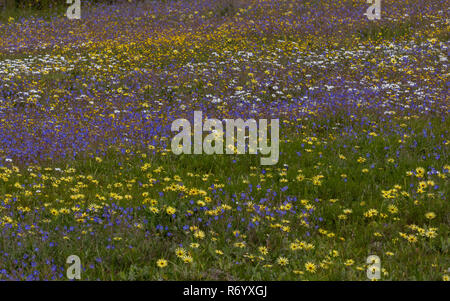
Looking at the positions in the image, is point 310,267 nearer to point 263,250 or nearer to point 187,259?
point 263,250

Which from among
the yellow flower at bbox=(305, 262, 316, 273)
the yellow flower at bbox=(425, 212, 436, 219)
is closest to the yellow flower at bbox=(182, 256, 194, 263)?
the yellow flower at bbox=(305, 262, 316, 273)

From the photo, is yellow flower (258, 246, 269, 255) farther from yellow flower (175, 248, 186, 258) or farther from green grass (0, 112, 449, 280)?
yellow flower (175, 248, 186, 258)

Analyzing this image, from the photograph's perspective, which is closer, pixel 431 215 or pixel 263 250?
pixel 263 250

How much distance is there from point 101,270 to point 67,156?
3.97m

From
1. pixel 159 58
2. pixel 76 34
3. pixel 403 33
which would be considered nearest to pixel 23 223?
pixel 159 58

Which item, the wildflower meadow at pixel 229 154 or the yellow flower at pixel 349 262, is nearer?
the yellow flower at pixel 349 262

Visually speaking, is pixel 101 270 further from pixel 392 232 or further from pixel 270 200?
pixel 392 232

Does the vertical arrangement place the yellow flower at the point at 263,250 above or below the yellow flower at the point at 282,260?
above

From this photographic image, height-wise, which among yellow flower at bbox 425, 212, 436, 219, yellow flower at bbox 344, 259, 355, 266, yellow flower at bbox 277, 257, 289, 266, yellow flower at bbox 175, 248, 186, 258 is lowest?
yellow flower at bbox 277, 257, 289, 266

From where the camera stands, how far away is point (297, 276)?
4289 mm

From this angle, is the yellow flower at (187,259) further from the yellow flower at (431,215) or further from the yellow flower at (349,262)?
the yellow flower at (431,215)

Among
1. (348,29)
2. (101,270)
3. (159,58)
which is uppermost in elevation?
(348,29)

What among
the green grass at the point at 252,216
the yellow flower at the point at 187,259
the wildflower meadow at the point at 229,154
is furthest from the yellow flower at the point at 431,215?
the yellow flower at the point at 187,259

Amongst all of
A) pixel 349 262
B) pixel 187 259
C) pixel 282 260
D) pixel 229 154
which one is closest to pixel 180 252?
pixel 187 259
